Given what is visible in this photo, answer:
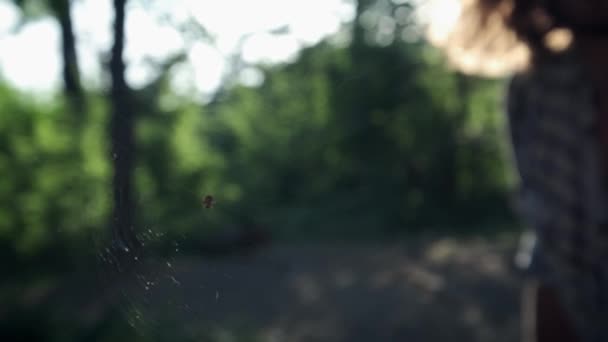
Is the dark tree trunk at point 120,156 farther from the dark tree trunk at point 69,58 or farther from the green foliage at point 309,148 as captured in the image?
the green foliage at point 309,148

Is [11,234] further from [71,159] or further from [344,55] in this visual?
[344,55]

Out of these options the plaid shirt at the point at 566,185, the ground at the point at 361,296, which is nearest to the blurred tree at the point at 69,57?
the ground at the point at 361,296

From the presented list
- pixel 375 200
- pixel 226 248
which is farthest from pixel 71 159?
pixel 375 200

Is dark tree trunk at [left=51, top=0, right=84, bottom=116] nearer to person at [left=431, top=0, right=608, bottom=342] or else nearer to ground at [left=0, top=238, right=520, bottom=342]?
ground at [left=0, top=238, right=520, bottom=342]

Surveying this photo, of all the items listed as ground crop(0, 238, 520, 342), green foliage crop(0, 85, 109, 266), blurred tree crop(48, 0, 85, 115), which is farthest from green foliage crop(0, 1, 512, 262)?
ground crop(0, 238, 520, 342)

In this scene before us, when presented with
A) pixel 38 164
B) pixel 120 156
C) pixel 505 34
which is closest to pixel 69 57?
pixel 38 164
